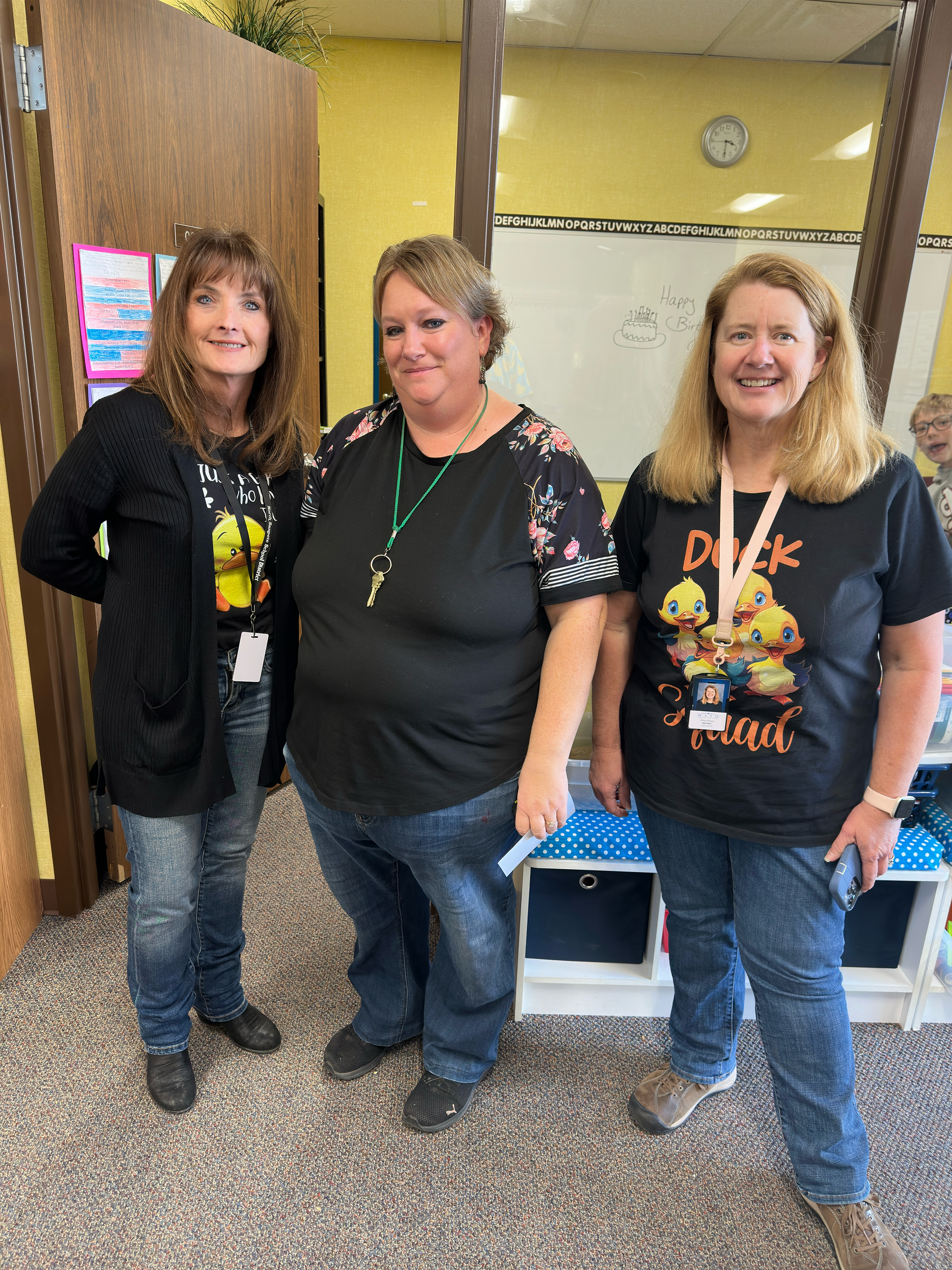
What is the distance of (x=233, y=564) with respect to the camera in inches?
53.0

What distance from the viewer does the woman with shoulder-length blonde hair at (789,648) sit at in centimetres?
114

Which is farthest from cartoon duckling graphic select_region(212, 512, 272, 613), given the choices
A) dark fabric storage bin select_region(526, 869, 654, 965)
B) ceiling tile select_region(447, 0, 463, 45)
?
ceiling tile select_region(447, 0, 463, 45)

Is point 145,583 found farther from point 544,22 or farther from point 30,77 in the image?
point 544,22

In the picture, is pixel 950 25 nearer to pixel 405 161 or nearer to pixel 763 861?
pixel 763 861

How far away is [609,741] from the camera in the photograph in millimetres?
1427

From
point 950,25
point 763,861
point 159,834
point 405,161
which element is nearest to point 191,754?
point 159,834

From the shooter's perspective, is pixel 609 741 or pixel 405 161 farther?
pixel 405 161

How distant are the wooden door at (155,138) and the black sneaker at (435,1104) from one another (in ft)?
4.37

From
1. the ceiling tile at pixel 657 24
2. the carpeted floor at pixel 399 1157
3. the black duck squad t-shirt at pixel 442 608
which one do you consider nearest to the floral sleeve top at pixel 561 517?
the black duck squad t-shirt at pixel 442 608

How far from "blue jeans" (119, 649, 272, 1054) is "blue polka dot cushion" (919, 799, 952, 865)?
4.85 ft

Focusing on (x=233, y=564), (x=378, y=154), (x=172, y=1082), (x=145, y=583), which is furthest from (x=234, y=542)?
(x=378, y=154)

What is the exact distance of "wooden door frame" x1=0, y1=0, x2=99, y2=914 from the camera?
1.69 m

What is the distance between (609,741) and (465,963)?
481 millimetres

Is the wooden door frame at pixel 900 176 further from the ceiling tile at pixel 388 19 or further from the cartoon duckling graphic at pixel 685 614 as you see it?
the ceiling tile at pixel 388 19
